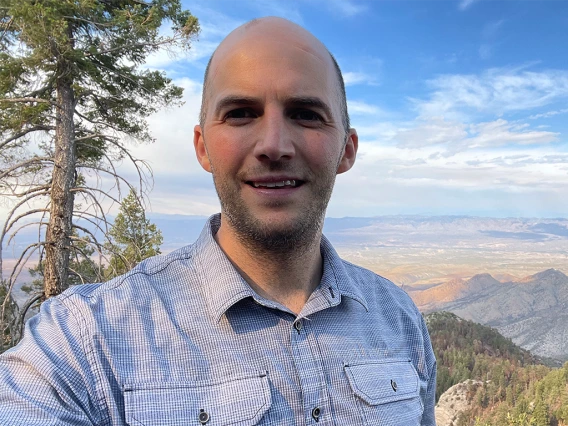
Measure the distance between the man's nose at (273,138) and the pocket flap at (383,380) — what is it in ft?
2.67

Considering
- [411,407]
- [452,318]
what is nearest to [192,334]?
[411,407]

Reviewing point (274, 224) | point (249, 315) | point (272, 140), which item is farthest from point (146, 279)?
→ point (272, 140)

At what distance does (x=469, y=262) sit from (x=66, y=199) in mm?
209199

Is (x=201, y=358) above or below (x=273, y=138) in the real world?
below

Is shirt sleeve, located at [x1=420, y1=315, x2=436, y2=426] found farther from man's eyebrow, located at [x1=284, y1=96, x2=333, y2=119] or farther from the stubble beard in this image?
man's eyebrow, located at [x1=284, y1=96, x2=333, y2=119]

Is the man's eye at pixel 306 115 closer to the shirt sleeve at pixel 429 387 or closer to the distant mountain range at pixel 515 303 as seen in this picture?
the shirt sleeve at pixel 429 387

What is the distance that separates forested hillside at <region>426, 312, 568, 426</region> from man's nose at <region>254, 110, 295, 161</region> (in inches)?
1559

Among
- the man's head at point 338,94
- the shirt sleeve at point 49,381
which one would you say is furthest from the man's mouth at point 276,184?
the shirt sleeve at point 49,381

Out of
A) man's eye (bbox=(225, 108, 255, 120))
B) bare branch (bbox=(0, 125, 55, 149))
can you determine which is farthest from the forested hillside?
man's eye (bbox=(225, 108, 255, 120))

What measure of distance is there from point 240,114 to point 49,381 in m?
1.06

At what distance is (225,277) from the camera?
156 centimetres

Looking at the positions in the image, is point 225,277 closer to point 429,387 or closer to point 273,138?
point 273,138

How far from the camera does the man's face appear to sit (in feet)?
5.03

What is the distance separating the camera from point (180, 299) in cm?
152
